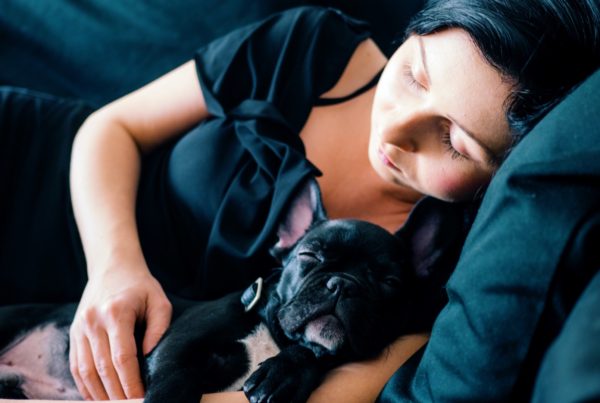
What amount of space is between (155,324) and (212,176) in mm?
322

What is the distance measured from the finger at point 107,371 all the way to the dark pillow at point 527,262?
0.53 meters

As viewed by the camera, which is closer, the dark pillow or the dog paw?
the dark pillow

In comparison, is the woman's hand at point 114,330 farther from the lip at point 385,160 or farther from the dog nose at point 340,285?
the lip at point 385,160

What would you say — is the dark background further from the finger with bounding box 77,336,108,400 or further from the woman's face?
the finger with bounding box 77,336,108,400

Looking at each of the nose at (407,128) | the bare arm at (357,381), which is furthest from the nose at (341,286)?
the nose at (407,128)

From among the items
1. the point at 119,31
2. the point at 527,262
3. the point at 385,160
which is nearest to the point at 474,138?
the point at 385,160

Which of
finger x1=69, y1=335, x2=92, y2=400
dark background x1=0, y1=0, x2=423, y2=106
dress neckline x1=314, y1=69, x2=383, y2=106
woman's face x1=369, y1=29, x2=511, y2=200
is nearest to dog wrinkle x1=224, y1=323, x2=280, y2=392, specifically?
finger x1=69, y1=335, x2=92, y2=400

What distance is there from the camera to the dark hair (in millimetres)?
836

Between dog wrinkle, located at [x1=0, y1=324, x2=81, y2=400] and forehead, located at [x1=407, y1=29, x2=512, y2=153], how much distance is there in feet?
2.83

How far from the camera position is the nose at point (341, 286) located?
1011mm

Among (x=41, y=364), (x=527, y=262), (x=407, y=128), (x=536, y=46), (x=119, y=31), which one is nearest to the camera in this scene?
(x=527, y=262)

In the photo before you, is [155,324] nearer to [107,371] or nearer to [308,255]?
[107,371]

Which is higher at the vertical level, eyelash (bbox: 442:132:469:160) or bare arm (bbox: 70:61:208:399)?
eyelash (bbox: 442:132:469:160)

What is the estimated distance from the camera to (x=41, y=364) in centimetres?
117
